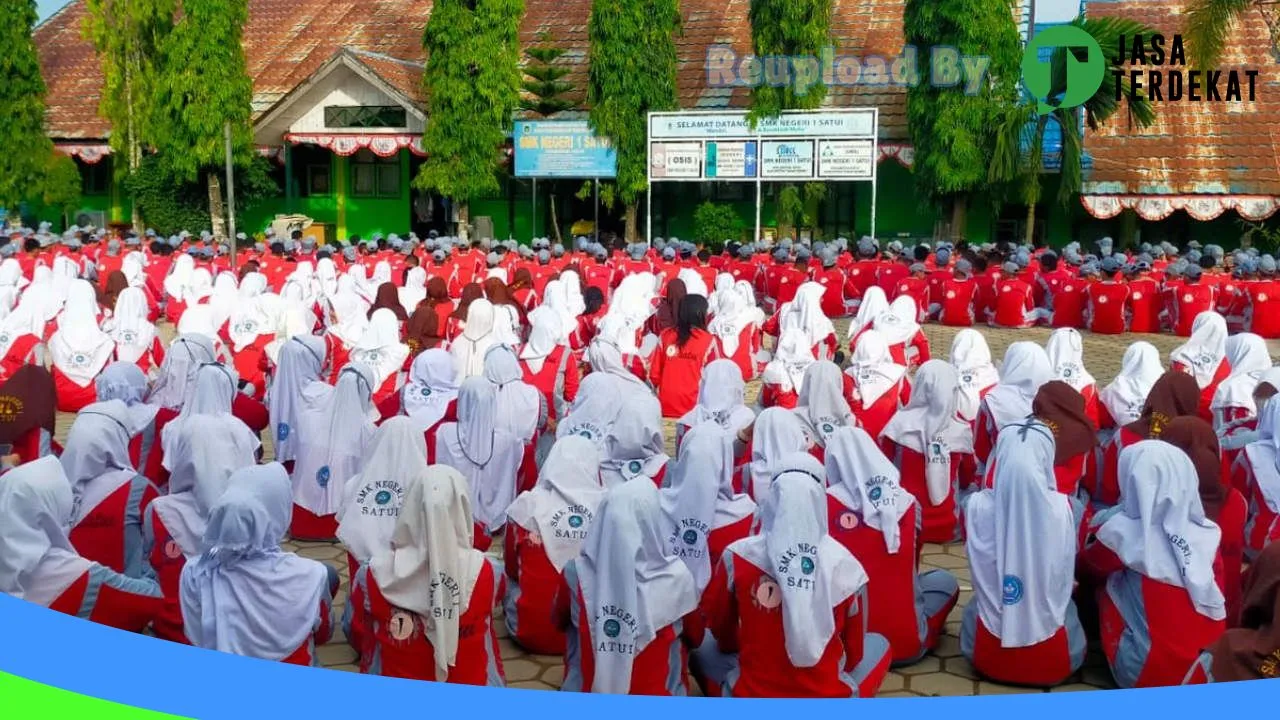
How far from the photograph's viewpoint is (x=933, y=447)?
20.1ft

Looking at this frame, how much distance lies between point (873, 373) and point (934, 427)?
4.46 feet

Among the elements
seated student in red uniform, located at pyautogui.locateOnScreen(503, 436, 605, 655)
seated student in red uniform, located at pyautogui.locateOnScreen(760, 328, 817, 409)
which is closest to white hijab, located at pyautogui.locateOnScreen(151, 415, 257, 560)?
seated student in red uniform, located at pyautogui.locateOnScreen(503, 436, 605, 655)

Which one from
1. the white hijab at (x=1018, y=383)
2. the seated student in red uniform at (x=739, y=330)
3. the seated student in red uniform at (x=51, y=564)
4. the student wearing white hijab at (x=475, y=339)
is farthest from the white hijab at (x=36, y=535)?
the seated student in red uniform at (x=739, y=330)

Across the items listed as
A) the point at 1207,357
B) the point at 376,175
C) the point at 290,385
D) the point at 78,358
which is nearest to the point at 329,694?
the point at 290,385

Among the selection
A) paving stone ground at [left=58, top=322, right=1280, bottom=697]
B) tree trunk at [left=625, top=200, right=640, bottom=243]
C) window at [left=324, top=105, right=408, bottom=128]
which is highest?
window at [left=324, top=105, right=408, bottom=128]

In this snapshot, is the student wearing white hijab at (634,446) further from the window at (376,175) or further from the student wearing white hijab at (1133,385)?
the window at (376,175)

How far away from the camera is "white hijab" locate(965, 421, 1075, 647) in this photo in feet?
14.0

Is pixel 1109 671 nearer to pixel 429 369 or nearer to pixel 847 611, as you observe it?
pixel 847 611

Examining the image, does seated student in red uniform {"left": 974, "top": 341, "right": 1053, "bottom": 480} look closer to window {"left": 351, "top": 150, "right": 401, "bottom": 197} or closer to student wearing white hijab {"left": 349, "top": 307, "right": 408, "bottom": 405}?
student wearing white hijab {"left": 349, "top": 307, "right": 408, "bottom": 405}

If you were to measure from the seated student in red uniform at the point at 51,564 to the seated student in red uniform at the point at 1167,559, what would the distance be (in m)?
3.31

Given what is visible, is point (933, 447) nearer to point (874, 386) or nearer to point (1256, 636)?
point (874, 386)

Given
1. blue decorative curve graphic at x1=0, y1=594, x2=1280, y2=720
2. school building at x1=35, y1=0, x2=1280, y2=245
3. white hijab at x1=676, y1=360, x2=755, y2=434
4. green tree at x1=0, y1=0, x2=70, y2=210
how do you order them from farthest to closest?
green tree at x1=0, y1=0, x2=70, y2=210 < school building at x1=35, y1=0, x2=1280, y2=245 < white hijab at x1=676, y1=360, x2=755, y2=434 < blue decorative curve graphic at x1=0, y1=594, x2=1280, y2=720

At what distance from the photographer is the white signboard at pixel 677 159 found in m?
19.0

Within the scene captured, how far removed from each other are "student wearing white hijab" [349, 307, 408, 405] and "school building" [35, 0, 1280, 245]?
534 inches
